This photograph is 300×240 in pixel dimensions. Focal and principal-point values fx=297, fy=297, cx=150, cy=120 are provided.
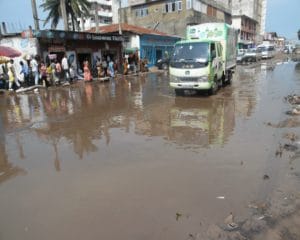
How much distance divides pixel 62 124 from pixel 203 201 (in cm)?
610

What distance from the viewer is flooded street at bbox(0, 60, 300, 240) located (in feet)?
12.2

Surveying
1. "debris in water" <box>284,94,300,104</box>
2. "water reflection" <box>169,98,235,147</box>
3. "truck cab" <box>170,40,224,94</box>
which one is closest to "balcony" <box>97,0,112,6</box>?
"truck cab" <box>170,40,224,94</box>

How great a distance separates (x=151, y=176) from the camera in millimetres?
5148

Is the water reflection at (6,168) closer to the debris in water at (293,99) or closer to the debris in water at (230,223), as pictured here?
the debris in water at (230,223)

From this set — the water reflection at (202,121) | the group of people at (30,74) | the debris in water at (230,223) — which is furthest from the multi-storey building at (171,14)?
the debris in water at (230,223)

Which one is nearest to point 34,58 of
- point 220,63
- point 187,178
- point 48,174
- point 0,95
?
point 0,95

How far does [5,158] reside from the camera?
6.45 meters

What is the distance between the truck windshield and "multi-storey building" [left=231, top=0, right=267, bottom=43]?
59.3 meters

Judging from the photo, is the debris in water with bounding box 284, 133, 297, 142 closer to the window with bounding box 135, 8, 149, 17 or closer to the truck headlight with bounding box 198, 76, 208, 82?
the truck headlight with bounding box 198, 76, 208, 82

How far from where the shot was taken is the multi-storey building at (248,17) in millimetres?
68312

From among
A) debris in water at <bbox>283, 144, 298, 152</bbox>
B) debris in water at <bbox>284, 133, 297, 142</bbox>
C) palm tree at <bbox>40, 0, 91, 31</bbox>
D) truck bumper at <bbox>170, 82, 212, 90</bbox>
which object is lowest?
debris in water at <bbox>284, 133, 297, 142</bbox>

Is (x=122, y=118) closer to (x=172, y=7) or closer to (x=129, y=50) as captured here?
(x=129, y=50)

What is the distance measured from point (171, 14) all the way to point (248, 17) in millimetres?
36233

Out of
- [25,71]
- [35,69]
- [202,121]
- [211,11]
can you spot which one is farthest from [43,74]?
[211,11]
